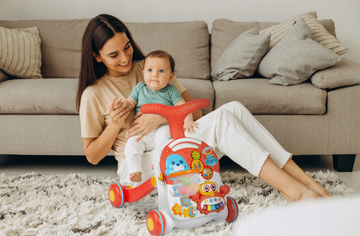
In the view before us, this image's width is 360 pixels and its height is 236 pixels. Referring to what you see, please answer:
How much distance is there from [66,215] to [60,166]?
0.78 metres

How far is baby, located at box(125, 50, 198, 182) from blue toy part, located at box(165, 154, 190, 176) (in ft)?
0.84

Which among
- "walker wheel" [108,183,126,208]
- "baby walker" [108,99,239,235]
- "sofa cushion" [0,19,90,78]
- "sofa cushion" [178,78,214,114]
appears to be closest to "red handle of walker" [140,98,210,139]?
"baby walker" [108,99,239,235]

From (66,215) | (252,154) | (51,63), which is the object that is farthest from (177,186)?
(51,63)

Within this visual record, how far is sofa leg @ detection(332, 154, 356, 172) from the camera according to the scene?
172 centimetres

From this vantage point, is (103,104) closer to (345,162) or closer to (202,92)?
(202,92)

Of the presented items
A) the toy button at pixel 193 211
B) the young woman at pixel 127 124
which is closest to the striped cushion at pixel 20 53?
the young woman at pixel 127 124

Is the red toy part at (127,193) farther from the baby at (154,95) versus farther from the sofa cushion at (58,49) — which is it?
the sofa cushion at (58,49)

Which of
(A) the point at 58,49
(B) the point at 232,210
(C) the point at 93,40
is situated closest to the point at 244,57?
(C) the point at 93,40

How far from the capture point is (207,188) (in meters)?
0.94

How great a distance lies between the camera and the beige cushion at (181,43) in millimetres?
2293

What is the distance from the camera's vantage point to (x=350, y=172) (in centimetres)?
173

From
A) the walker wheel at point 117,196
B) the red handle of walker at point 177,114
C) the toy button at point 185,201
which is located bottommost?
the walker wheel at point 117,196

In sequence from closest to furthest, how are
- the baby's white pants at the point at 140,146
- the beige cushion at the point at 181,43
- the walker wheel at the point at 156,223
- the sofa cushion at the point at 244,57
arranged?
the walker wheel at the point at 156,223 < the baby's white pants at the point at 140,146 < the sofa cushion at the point at 244,57 < the beige cushion at the point at 181,43

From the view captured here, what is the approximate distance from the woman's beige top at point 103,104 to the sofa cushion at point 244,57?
80cm
